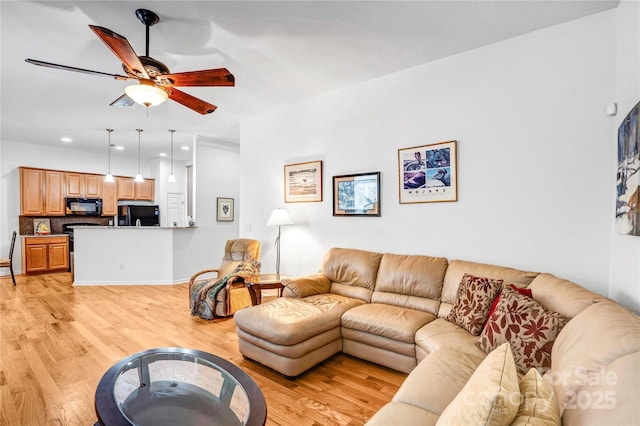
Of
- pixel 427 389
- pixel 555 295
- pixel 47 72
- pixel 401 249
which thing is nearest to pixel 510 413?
pixel 427 389

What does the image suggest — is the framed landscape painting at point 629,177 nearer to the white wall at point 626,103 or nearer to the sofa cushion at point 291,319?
the white wall at point 626,103

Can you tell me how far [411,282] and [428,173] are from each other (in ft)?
3.70

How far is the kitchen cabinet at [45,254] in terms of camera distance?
6.33m

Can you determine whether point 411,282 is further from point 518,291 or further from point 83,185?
point 83,185

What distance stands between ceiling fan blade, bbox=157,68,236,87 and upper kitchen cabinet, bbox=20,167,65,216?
6.21 metres

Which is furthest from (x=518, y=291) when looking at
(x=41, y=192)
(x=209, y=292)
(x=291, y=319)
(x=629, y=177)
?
(x=41, y=192)

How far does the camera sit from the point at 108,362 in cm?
272

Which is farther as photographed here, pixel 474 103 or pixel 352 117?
pixel 352 117

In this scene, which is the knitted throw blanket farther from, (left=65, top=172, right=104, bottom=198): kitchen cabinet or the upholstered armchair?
(left=65, top=172, right=104, bottom=198): kitchen cabinet

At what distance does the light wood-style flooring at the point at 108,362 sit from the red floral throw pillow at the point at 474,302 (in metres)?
0.68

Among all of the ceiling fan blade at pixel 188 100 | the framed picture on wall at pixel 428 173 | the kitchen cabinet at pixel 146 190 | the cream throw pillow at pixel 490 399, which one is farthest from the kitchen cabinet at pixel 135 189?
the cream throw pillow at pixel 490 399

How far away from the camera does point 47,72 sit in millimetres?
3303

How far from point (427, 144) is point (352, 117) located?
40.0 inches

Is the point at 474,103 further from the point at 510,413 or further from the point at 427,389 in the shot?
the point at 510,413
